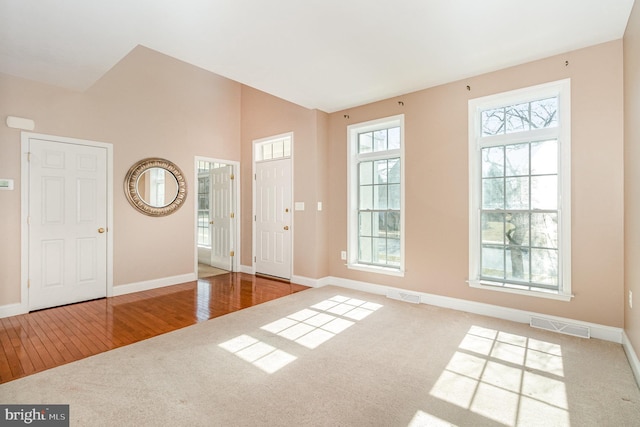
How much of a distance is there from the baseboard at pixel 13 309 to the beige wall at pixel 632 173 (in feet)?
19.2

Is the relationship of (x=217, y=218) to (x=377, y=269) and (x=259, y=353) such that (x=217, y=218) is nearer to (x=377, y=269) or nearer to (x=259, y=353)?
(x=377, y=269)

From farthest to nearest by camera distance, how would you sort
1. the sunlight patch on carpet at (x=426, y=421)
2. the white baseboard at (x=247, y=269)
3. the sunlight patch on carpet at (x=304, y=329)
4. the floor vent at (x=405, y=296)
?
the white baseboard at (x=247, y=269), the floor vent at (x=405, y=296), the sunlight patch on carpet at (x=304, y=329), the sunlight patch on carpet at (x=426, y=421)

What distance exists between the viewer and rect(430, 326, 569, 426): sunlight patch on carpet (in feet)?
6.13

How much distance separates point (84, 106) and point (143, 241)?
1.95 m

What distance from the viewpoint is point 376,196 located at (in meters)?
4.50

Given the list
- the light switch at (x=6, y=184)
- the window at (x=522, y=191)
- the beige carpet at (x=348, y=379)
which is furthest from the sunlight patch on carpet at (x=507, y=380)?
the light switch at (x=6, y=184)

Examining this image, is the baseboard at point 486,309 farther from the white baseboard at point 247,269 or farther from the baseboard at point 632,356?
the white baseboard at point 247,269

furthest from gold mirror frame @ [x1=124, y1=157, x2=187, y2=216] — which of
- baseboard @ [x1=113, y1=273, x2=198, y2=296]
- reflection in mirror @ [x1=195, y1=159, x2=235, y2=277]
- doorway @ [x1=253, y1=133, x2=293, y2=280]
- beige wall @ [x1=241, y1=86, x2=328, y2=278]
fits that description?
beige wall @ [x1=241, y1=86, x2=328, y2=278]

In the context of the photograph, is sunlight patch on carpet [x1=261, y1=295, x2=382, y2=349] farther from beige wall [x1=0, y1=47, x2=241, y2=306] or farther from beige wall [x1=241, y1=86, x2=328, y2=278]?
beige wall [x1=0, y1=47, x2=241, y2=306]

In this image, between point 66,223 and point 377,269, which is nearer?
point 66,223

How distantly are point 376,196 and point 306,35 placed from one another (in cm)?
240

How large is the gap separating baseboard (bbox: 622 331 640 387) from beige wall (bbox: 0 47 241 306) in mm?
5305

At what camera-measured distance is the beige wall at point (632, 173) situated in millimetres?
2244

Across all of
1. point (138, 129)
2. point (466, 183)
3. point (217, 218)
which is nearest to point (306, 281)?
point (217, 218)
